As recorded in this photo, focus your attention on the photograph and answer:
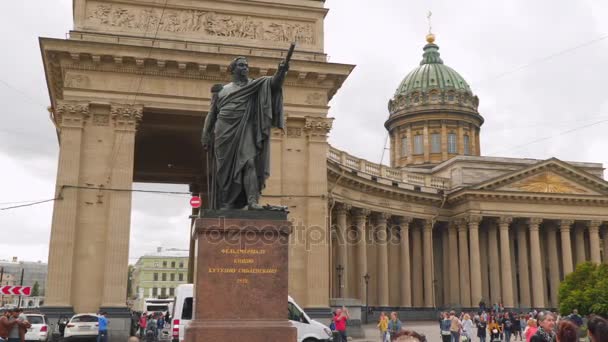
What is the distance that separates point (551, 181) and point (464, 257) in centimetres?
1060

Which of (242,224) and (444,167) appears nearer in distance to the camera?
(242,224)

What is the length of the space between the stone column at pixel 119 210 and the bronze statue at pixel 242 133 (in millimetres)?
18487

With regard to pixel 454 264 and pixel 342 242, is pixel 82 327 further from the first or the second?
pixel 454 264

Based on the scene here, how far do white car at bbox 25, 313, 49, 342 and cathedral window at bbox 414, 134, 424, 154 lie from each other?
5487 centimetres

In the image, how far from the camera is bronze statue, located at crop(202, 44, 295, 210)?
40.7ft

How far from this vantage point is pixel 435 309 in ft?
187

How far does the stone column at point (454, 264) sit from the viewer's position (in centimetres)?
5906

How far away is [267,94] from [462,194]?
4709 centimetres

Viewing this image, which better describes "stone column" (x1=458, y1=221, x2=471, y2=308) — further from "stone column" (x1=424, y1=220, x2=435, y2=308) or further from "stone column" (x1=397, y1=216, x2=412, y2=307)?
"stone column" (x1=397, y1=216, x2=412, y2=307)

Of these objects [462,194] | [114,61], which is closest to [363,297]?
[462,194]

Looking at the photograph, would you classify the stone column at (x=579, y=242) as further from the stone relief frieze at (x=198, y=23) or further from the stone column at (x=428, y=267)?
the stone relief frieze at (x=198, y=23)

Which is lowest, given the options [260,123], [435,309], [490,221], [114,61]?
[435,309]

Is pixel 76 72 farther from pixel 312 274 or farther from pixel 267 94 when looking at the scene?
pixel 267 94

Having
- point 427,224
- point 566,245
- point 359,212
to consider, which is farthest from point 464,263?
point 359,212
